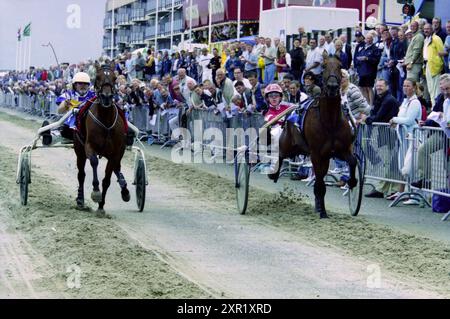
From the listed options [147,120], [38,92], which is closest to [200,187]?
[147,120]

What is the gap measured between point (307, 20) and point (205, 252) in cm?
2108

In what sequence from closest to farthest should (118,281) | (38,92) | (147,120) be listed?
(118,281) < (147,120) < (38,92)

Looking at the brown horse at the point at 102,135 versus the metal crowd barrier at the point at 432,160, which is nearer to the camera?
the brown horse at the point at 102,135

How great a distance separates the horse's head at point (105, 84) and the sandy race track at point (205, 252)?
1384 mm

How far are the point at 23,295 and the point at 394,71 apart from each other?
13561 mm

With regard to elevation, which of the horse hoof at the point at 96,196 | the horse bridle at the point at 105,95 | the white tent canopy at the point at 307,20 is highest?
the white tent canopy at the point at 307,20

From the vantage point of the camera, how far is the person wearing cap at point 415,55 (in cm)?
1961

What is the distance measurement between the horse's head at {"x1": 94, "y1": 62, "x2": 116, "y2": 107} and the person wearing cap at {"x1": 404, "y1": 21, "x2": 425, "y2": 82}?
310 inches

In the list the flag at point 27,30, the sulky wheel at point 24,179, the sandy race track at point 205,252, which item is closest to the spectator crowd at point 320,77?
the sulky wheel at point 24,179

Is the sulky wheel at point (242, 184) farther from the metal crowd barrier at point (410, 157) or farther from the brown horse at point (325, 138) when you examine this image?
the metal crowd barrier at point (410, 157)

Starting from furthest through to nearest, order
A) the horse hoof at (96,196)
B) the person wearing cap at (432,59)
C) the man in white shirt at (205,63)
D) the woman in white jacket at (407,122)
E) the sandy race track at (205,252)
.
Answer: the man in white shirt at (205,63)
the person wearing cap at (432,59)
the woman in white jacket at (407,122)
the horse hoof at (96,196)
the sandy race track at (205,252)

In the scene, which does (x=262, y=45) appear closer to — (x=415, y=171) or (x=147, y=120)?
(x=147, y=120)

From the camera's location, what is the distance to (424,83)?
65.8 ft

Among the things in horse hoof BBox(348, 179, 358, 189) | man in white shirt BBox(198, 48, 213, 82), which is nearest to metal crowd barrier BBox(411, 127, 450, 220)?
horse hoof BBox(348, 179, 358, 189)
